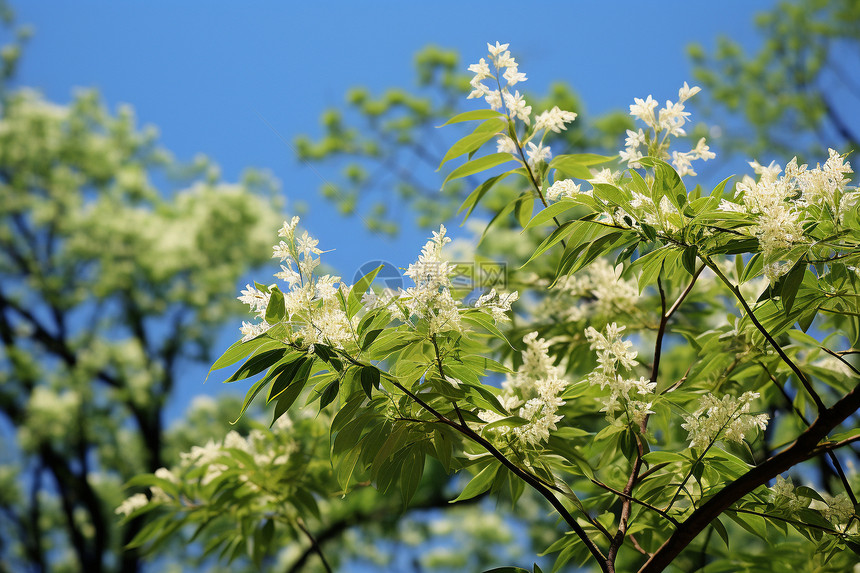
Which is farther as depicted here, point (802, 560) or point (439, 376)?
point (802, 560)

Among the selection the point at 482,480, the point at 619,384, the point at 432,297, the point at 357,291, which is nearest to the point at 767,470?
the point at 619,384

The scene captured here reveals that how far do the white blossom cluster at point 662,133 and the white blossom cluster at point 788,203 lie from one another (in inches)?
9.6

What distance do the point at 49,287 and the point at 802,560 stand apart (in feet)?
36.5

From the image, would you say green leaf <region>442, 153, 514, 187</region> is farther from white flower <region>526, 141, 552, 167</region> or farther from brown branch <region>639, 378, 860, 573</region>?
brown branch <region>639, 378, 860, 573</region>

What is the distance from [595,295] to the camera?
1.88 m

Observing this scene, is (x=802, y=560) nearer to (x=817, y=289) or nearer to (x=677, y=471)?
(x=677, y=471)

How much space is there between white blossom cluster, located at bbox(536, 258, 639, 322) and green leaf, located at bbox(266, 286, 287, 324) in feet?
3.43

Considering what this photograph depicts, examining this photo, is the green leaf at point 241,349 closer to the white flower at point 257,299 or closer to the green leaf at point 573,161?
the white flower at point 257,299

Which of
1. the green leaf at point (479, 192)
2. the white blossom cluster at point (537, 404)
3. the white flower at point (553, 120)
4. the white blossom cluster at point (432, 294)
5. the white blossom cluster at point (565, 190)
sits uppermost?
the white flower at point (553, 120)

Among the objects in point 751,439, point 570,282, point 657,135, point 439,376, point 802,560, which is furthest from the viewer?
point 570,282

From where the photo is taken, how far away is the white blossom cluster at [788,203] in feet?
2.98

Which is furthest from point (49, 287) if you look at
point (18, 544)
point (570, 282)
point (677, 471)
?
point (677, 471)

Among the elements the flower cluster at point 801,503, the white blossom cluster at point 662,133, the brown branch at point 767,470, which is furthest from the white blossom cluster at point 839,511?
the white blossom cluster at point 662,133

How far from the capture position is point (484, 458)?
3.74 feet
